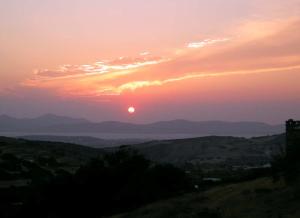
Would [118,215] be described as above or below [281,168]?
below

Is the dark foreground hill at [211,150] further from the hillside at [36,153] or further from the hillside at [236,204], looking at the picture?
the hillside at [236,204]

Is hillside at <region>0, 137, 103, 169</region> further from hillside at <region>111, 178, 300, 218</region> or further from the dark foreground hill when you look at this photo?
hillside at <region>111, 178, 300, 218</region>

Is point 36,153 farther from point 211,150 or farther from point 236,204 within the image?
point 211,150

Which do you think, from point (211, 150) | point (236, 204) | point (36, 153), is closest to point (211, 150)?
point (211, 150)

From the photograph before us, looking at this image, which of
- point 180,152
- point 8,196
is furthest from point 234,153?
point 8,196

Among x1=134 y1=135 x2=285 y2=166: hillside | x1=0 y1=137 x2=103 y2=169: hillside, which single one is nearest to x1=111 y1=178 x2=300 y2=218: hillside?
x1=0 y1=137 x2=103 y2=169: hillside

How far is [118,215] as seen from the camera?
86.9 feet

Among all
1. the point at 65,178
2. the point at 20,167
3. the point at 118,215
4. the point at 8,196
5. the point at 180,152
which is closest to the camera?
the point at 118,215

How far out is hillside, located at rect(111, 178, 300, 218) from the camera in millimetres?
19438

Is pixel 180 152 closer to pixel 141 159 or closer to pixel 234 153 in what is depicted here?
pixel 234 153

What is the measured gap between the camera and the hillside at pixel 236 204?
19.4 metres

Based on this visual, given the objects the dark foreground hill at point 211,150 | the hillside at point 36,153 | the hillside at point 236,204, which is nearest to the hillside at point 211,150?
the dark foreground hill at point 211,150

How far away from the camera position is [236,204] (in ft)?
71.3

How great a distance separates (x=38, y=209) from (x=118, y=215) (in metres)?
7.49
